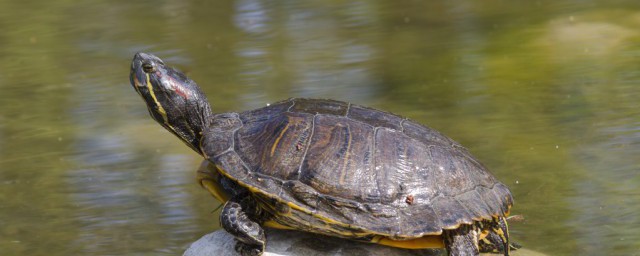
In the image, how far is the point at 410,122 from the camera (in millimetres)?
4625

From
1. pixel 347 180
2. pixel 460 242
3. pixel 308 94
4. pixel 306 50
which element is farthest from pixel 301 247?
pixel 306 50

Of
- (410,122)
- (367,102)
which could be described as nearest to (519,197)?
(410,122)

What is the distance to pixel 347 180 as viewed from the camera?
4246 mm

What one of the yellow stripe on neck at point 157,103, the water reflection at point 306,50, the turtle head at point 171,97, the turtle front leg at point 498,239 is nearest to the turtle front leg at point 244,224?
the turtle head at point 171,97

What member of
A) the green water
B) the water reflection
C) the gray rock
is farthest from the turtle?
the water reflection

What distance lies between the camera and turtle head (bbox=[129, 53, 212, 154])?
4.62m

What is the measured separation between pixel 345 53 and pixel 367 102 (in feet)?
4.95

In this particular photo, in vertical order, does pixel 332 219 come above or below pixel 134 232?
above

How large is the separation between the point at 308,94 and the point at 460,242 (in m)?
3.82

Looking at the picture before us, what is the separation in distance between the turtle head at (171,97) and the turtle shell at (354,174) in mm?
167

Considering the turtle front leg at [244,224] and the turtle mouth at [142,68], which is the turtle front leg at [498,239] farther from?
the turtle mouth at [142,68]

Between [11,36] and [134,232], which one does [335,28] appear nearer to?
[11,36]

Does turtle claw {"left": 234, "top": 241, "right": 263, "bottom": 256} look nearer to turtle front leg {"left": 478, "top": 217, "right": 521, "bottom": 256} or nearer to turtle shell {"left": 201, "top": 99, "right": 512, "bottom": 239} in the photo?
turtle shell {"left": 201, "top": 99, "right": 512, "bottom": 239}

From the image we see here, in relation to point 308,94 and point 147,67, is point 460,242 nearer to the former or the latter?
point 147,67
